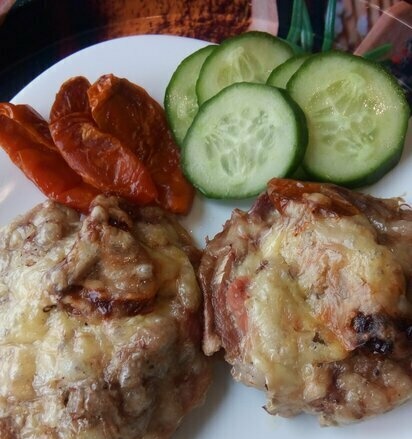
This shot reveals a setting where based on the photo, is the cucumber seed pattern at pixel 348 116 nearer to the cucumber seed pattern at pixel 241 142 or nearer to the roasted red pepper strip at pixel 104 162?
the cucumber seed pattern at pixel 241 142

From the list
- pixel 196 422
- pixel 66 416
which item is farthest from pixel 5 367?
pixel 196 422

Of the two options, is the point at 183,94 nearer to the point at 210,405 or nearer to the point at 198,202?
the point at 198,202

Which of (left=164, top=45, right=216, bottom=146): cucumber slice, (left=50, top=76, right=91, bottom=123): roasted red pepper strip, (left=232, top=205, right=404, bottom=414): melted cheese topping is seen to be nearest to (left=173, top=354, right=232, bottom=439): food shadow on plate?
(left=232, top=205, right=404, bottom=414): melted cheese topping

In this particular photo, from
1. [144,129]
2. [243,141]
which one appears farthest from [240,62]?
[144,129]

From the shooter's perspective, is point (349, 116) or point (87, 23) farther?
point (87, 23)

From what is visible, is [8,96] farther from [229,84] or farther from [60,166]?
[229,84]
